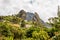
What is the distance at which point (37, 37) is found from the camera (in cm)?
3012

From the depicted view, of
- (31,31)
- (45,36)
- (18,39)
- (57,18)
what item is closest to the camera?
(18,39)

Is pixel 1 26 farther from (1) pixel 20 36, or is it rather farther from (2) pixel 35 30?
(2) pixel 35 30

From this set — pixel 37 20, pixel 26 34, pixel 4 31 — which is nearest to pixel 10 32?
pixel 4 31

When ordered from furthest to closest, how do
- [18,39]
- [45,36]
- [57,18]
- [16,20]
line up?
[16,20] < [57,18] < [45,36] < [18,39]

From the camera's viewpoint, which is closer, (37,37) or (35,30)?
(37,37)

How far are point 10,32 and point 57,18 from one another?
58.9 feet

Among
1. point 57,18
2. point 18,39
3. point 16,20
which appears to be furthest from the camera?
point 16,20

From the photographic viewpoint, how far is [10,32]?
29.7m

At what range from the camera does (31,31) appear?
3316 centimetres

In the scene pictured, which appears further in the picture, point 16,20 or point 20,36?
point 16,20

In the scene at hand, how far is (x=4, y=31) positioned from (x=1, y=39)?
491 cm

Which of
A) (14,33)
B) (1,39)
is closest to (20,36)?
(14,33)

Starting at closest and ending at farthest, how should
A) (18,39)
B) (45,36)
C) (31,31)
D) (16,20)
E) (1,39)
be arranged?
(1,39), (18,39), (45,36), (31,31), (16,20)

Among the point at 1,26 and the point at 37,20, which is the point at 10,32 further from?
the point at 37,20
